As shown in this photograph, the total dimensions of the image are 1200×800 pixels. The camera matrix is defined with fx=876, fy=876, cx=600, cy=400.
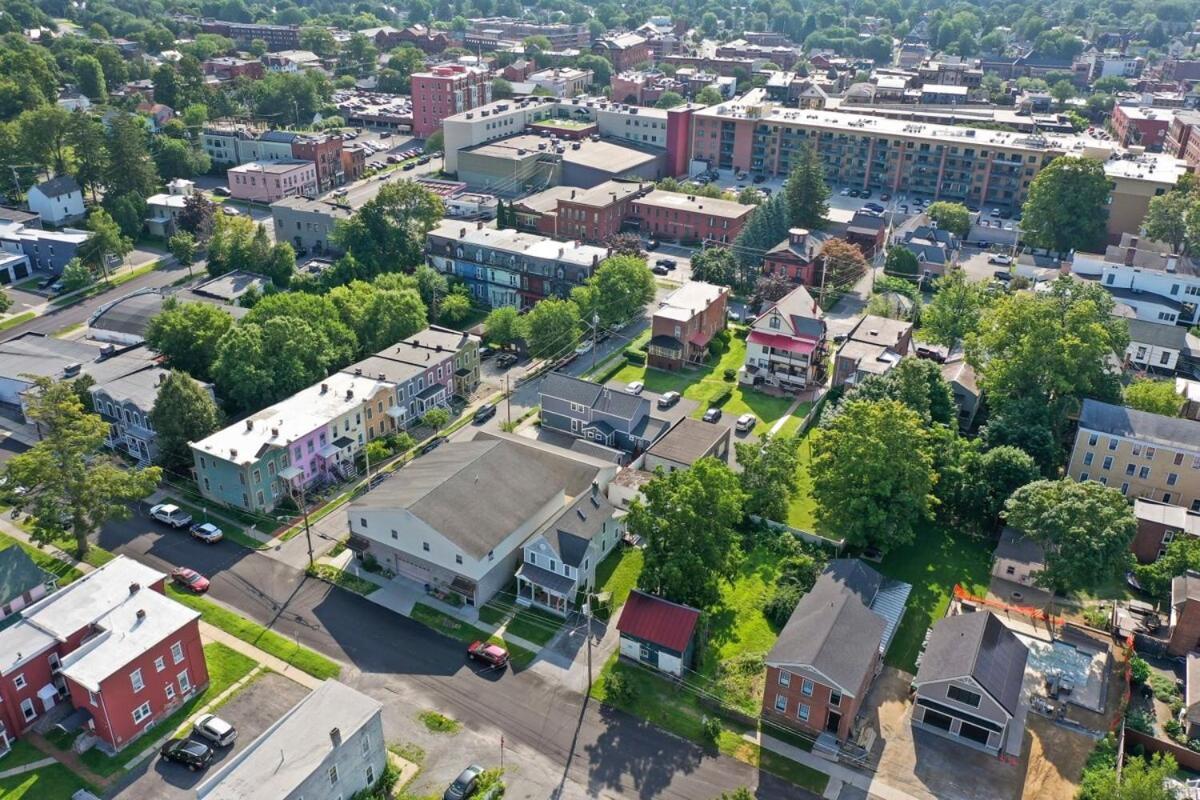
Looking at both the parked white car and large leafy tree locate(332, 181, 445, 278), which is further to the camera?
large leafy tree locate(332, 181, 445, 278)

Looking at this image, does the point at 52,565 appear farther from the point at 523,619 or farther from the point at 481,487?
the point at 523,619

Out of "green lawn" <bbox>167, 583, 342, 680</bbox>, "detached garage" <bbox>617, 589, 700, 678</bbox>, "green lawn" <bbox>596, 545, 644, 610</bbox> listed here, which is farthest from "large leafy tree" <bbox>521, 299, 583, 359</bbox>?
"green lawn" <bbox>167, 583, 342, 680</bbox>

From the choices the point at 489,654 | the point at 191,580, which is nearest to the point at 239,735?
the point at 489,654

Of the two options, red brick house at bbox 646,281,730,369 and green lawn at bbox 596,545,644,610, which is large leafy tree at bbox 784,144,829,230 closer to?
red brick house at bbox 646,281,730,369

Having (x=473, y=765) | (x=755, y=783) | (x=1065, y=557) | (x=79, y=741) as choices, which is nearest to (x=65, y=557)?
(x=79, y=741)

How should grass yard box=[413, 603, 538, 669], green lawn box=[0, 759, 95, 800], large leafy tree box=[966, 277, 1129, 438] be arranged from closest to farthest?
1. green lawn box=[0, 759, 95, 800]
2. grass yard box=[413, 603, 538, 669]
3. large leafy tree box=[966, 277, 1129, 438]

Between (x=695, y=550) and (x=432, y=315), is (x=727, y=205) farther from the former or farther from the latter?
(x=695, y=550)
